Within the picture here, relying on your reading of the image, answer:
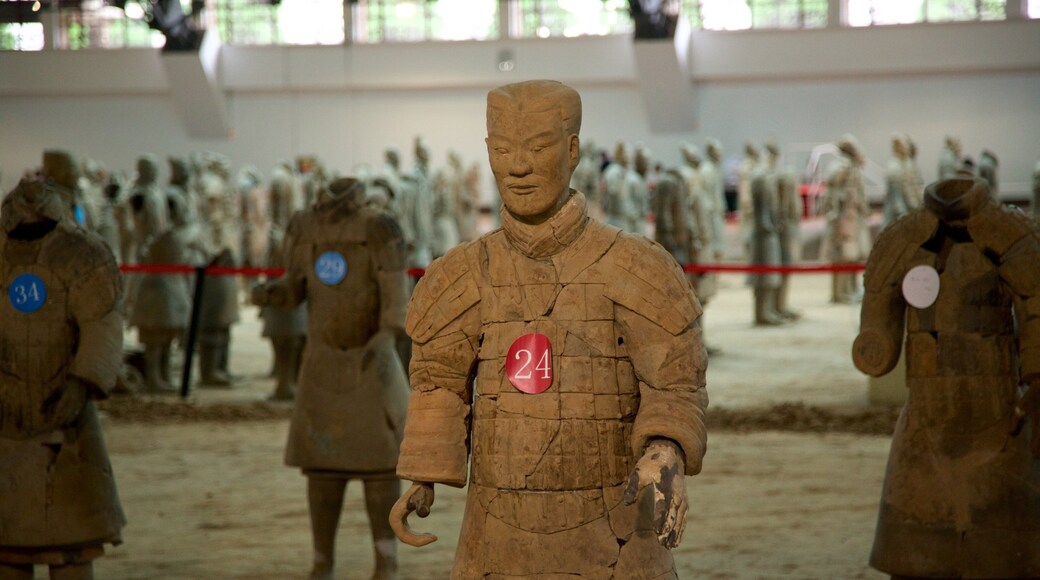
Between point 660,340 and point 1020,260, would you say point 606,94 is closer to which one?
point 1020,260

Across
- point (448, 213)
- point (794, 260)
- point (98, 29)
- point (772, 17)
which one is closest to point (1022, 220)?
point (794, 260)

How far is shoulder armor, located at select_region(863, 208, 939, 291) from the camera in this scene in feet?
16.2

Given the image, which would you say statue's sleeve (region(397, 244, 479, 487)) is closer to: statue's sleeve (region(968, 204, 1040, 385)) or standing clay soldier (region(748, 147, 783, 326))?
statue's sleeve (region(968, 204, 1040, 385))

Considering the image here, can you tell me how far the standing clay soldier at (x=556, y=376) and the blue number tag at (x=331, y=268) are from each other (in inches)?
98.4

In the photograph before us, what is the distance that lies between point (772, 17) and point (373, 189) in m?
16.0

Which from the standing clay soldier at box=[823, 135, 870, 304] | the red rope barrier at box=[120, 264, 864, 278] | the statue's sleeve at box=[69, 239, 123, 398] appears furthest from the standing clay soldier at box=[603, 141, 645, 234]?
the statue's sleeve at box=[69, 239, 123, 398]

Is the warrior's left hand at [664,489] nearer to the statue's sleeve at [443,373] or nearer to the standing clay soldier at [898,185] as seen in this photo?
the statue's sleeve at [443,373]

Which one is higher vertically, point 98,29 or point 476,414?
point 98,29

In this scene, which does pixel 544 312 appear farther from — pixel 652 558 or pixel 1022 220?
pixel 1022 220

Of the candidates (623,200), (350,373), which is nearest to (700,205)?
(623,200)

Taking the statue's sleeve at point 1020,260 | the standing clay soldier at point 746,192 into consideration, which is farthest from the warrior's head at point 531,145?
the standing clay soldier at point 746,192

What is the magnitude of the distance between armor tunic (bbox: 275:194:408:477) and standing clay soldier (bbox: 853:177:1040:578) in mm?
1973

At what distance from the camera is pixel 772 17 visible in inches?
1021

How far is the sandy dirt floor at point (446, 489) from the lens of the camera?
6.44 metres
